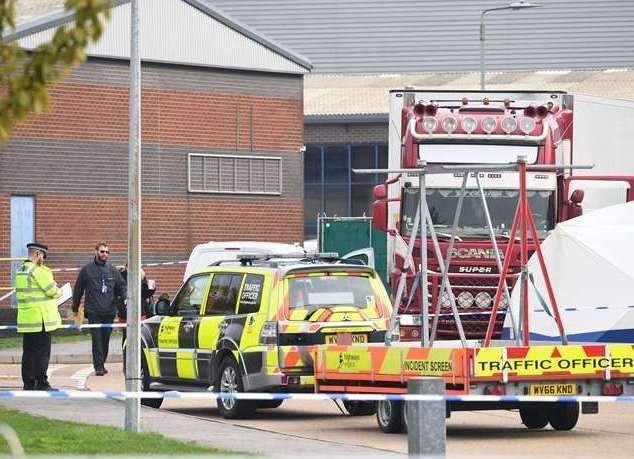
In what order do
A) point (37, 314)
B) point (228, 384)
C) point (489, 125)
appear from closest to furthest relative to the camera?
point (228, 384) < point (37, 314) < point (489, 125)

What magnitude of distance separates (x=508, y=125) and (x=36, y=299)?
22.4 ft

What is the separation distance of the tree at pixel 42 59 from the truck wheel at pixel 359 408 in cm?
1058

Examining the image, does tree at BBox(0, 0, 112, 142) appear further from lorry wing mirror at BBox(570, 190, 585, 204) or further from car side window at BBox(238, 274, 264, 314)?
lorry wing mirror at BBox(570, 190, 585, 204)

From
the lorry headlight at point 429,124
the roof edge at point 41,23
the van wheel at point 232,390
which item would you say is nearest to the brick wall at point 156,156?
the roof edge at point 41,23

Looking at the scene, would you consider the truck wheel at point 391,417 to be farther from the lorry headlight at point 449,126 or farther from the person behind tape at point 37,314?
the lorry headlight at point 449,126

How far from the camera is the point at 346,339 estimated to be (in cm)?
1803

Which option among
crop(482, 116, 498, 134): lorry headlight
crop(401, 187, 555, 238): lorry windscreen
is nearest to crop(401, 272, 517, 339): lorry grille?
crop(401, 187, 555, 238): lorry windscreen

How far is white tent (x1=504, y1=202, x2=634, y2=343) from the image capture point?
21.3m

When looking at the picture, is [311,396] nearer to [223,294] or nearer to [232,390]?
[232,390]

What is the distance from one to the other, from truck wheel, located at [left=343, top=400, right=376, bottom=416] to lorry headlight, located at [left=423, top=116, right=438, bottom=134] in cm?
557

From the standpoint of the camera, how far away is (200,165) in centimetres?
4431

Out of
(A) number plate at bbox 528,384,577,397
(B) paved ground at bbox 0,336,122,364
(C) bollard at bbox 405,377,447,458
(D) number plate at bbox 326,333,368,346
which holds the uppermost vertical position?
(C) bollard at bbox 405,377,447,458

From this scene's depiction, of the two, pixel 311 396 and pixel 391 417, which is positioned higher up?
pixel 311 396

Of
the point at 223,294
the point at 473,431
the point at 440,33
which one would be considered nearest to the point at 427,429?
the point at 473,431
